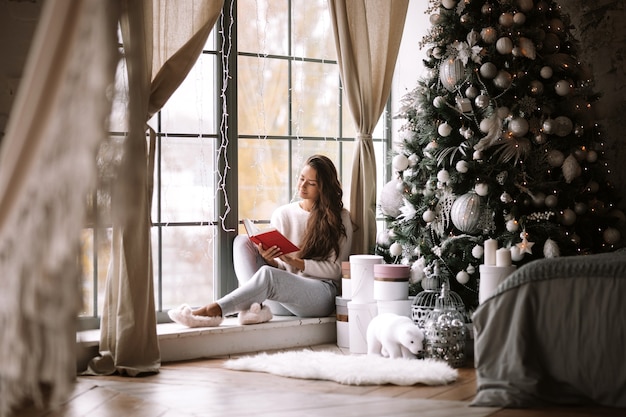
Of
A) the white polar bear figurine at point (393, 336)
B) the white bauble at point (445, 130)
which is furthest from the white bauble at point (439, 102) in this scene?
the white polar bear figurine at point (393, 336)

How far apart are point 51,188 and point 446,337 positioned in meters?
3.06

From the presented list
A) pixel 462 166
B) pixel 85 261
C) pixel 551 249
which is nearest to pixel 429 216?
pixel 462 166

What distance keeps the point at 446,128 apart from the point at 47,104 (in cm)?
344

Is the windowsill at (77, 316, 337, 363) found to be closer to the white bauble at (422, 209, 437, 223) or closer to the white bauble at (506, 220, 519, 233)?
the white bauble at (422, 209, 437, 223)

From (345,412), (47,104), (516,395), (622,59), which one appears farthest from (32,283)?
(622,59)

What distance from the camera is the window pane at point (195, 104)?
435 centimetres

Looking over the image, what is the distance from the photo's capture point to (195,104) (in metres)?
4.43

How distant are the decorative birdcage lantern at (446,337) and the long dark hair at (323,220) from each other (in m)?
0.89

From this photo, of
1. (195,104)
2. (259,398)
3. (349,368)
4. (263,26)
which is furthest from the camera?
(263,26)

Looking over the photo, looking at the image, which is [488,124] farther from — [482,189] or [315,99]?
[315,99]

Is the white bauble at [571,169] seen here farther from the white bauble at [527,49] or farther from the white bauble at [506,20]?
the white bauble at [506,20]

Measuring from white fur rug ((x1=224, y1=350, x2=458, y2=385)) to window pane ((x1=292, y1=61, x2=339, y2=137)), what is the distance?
1511mm

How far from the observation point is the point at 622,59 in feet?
14.9

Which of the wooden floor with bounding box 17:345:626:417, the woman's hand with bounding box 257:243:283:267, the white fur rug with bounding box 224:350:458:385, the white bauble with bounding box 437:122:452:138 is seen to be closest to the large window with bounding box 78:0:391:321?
the woman's hand with bounding box 257:243:283:267
